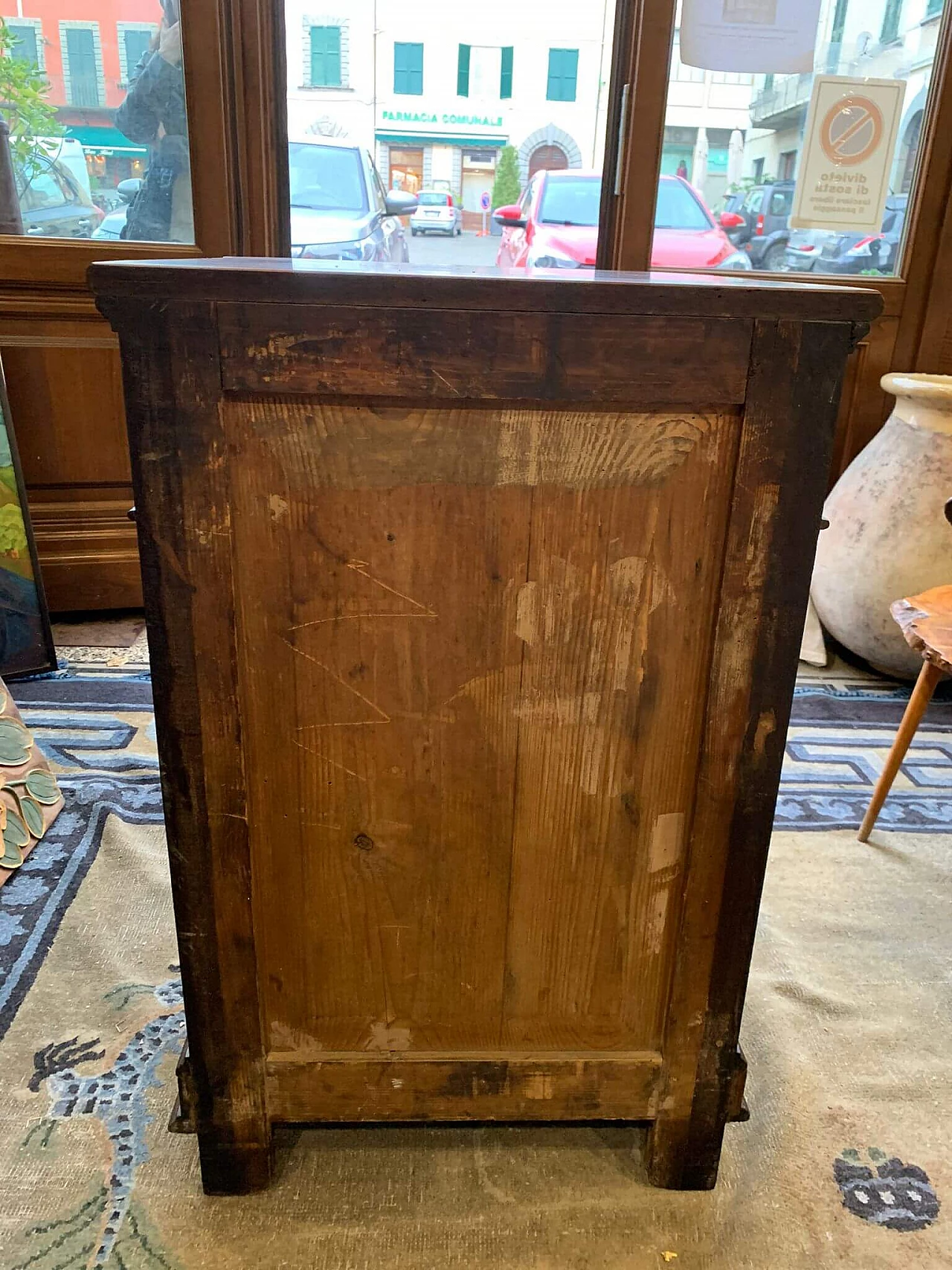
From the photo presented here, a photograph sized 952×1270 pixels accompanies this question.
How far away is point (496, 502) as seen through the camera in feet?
2.69

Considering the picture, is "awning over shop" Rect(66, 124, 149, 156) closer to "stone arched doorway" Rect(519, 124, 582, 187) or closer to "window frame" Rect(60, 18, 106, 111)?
"window frame" Rect(60, 18, 106, 111)

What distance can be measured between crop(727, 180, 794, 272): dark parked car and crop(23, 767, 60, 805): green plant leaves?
217 cm

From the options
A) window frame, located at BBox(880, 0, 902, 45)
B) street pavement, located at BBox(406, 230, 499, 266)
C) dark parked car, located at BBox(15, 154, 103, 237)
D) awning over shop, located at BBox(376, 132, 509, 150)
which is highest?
window frame, located at BBox(880, 0, 902, 45)

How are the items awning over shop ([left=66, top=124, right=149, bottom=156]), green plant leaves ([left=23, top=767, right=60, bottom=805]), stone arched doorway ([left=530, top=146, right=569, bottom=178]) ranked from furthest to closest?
1. stone arched doorway ([left=530, top=146, right=569, bottom=178])
2. awning over shop ([left=66, top=124, right=149, bottom=156])
3. green plant leaves ([left=23, top=767, right=60, bottom=805])

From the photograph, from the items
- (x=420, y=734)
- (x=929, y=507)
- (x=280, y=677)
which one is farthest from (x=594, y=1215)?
(x=929, y=507)

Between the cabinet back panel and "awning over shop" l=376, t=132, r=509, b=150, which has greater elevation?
"awning over shop" l=376, t=132, r=509, b=150

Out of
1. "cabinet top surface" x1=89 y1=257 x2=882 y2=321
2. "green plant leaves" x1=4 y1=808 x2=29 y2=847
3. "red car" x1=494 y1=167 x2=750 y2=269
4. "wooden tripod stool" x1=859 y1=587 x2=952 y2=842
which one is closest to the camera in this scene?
"cabinet top surface" x1=89 y1=257 x2=882 y2=321

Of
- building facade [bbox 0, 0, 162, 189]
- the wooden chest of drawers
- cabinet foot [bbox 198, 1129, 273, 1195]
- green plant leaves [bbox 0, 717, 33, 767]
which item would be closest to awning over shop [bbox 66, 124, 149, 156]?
building facade [bbox 0, 0, 162, 189]

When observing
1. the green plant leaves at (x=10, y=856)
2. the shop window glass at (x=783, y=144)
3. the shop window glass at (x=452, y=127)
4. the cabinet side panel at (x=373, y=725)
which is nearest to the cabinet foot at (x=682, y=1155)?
the cabinet side panel at (x=373, y=725)

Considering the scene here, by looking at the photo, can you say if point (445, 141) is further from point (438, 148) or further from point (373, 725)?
point (373, 725)

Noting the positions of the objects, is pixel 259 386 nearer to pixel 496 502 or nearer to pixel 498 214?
pixel 496 502

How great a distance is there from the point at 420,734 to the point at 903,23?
99.0 inches

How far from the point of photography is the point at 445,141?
2768mm

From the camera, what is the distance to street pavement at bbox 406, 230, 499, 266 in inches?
114
